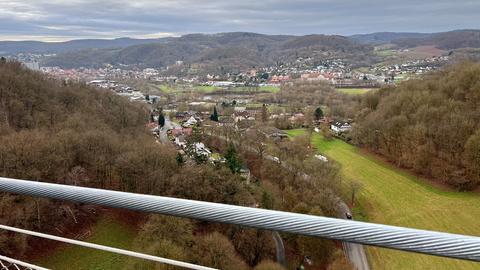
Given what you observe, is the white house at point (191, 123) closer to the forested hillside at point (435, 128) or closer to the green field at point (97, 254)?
the forested hillside at point (435, 128)

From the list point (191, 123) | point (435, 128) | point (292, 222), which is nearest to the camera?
point (292, 222)

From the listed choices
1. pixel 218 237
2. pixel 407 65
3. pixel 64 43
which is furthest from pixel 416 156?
pixel 64 43

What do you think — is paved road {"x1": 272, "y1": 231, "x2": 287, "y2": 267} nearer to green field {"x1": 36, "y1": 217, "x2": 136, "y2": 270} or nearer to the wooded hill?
green field {"x1": 36, "y1": 217, "x2": 136, "y2": 270}

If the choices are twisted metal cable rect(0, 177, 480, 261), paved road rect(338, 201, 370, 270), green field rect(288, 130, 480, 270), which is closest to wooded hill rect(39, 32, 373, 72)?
green field rect(288, 130, 480, 270)

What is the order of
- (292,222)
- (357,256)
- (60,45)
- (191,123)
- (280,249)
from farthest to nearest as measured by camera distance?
(60,45), (191,123), (280,249), (357,256), (292,222)

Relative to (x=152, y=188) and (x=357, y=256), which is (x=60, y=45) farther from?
(x=357, y=256)

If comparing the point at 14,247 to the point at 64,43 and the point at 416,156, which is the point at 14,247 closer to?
the point at 416,156

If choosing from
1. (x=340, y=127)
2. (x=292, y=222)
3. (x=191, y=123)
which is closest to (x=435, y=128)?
(x=340, y=127)
